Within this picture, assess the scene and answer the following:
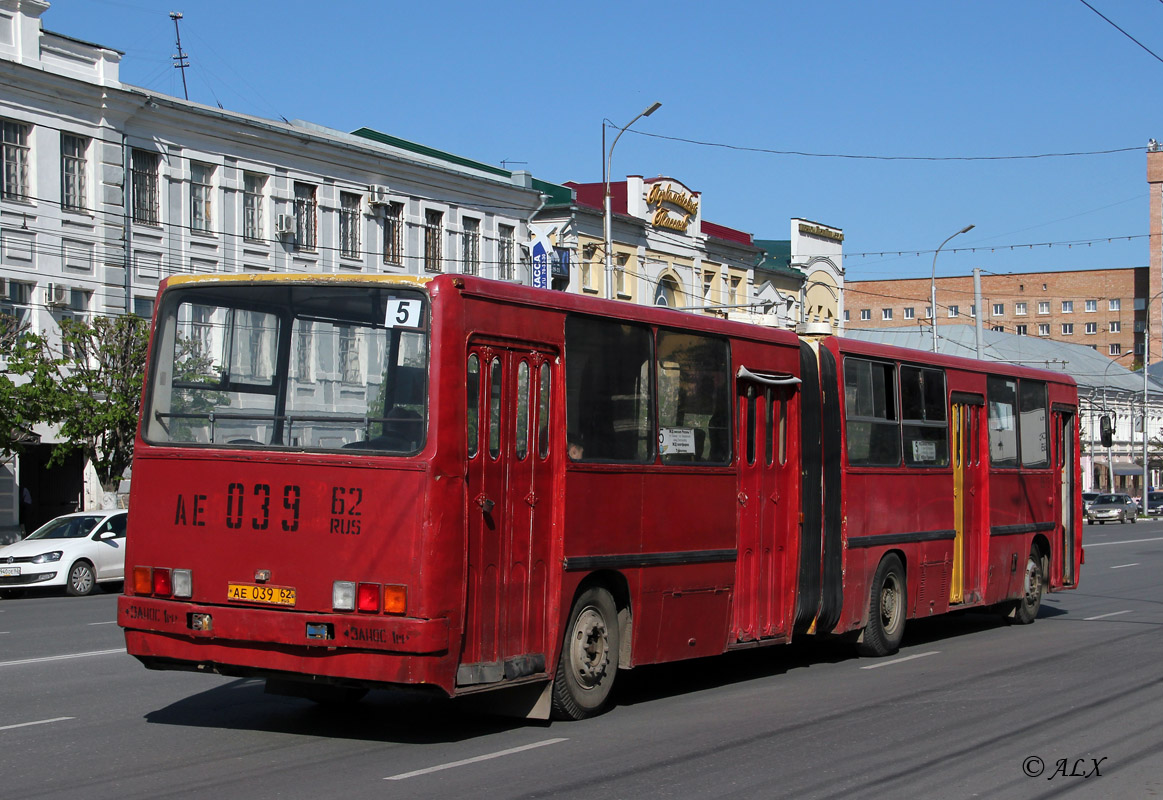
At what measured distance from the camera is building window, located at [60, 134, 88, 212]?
30094 millimetres

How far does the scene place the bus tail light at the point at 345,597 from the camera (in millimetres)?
8617

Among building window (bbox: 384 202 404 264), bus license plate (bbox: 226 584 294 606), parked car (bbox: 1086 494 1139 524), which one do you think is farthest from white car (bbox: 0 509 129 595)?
parked car (bbox: 1086 494 1139 524)

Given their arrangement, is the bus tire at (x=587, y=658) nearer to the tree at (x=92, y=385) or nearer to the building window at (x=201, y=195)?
the tree at (x=92, y=385)

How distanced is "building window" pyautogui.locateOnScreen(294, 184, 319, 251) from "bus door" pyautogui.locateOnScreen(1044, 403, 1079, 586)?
846 inches

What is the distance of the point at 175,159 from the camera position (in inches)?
1267

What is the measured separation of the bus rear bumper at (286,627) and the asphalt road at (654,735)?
2.30 feet

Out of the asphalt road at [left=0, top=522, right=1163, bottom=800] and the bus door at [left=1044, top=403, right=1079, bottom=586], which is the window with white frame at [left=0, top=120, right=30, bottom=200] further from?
the bus door at [left=1044, top=403, right=1079, bottom=586]

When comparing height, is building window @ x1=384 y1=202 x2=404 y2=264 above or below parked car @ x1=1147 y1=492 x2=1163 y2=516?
above

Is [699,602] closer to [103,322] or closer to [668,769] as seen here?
[668,769]

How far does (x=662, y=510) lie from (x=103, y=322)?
2062cm

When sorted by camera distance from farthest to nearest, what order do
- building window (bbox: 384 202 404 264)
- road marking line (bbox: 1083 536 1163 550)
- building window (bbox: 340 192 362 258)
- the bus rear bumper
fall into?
1. road marking line (bbox: 1083 536 1163 550)
2. building window (bbox: 384 202 404 264)
3. building window (bbox: 340 192 362 258)
4. the bus rear bumper

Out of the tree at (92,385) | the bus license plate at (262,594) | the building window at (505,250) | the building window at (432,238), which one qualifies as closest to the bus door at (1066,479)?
the bus license plate at (262,594)

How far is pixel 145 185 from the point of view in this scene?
31703 millimetres

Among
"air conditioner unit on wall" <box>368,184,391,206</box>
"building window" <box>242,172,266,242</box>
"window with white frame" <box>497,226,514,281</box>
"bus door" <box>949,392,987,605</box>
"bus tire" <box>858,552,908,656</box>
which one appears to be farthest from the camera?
"window with white frame" <box>497,226,514,281</box>
